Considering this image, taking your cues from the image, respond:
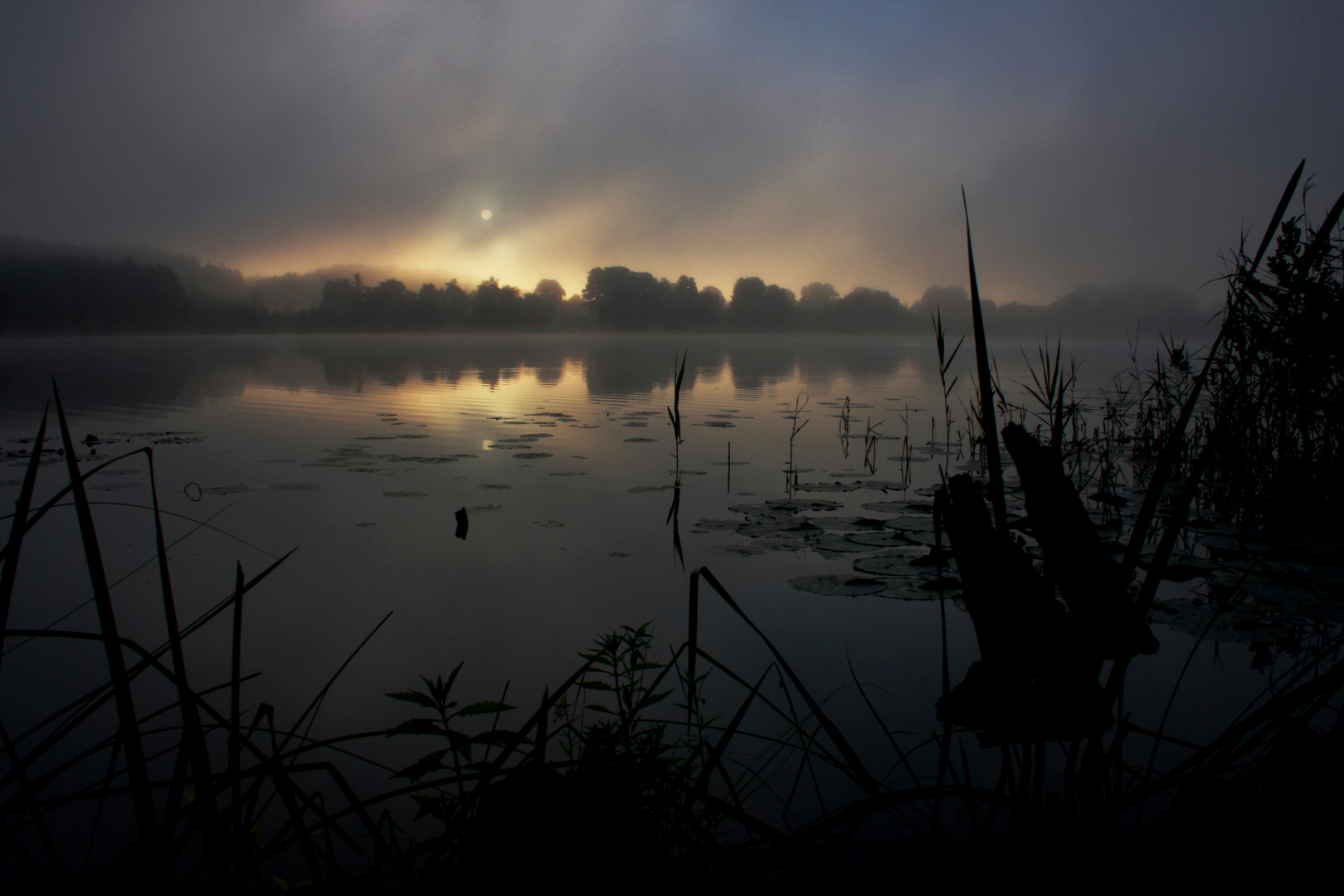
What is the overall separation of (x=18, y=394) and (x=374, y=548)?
12120 millimetres

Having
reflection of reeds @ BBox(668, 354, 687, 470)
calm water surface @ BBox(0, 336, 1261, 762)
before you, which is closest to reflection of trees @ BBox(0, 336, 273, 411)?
calm water surface @ BBox(0, 336, 1261, 762)

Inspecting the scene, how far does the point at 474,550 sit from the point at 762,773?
2.38 metres

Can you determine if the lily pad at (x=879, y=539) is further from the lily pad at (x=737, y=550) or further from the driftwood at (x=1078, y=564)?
the driftwood at (x=1078, y=564)

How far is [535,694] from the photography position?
2348 millimetres

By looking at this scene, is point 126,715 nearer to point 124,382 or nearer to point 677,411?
point 677,411

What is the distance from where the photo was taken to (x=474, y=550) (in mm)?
3875

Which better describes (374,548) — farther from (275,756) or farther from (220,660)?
(275,756)

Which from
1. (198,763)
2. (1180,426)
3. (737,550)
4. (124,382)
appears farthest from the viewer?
(124,382)

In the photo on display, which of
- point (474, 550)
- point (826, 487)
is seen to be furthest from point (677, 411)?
point (826, 487)

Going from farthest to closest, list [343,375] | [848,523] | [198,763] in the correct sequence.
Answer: [343,375], [848,523], [198,763]

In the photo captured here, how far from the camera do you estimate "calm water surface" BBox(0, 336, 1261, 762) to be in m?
2.54

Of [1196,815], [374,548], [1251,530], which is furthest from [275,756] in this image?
[1251,530]

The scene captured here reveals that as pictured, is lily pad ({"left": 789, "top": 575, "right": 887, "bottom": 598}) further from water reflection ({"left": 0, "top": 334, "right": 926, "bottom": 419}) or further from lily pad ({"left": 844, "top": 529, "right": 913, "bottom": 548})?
water reflection ({"left": 0, "top": 334, "right": 926, "bottom": 419})

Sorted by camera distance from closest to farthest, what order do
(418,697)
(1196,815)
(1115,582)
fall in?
(1196,815), (1115,582), (418,697)
